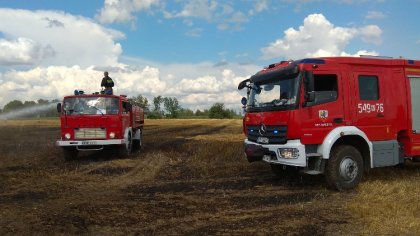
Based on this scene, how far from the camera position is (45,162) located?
48.1 feet

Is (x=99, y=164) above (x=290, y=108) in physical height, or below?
below

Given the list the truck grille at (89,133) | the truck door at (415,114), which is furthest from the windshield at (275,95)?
the truck grille at (89,133)

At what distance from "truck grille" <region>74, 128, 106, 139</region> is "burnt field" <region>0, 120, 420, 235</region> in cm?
125

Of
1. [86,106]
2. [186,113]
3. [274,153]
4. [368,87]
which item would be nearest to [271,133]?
[274,153]

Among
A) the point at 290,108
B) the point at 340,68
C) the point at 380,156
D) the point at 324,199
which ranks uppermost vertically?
the point at 340,68

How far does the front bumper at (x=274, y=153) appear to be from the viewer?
8914 mm

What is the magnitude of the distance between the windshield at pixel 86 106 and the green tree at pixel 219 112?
78.4 meters

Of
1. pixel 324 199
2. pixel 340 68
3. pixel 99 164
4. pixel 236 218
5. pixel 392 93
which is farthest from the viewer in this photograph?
pixel 99 164

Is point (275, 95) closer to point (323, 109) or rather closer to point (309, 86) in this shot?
point (309, 86)

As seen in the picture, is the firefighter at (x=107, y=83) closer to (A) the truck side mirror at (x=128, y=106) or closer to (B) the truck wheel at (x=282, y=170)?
(A) the truck side mirror at (x=128, y=106)

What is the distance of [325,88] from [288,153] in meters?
1.54

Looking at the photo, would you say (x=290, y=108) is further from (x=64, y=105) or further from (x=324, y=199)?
(x=64, y=105)

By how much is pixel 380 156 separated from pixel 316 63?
257 centimetres

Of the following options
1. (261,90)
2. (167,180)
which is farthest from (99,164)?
(261,90)
